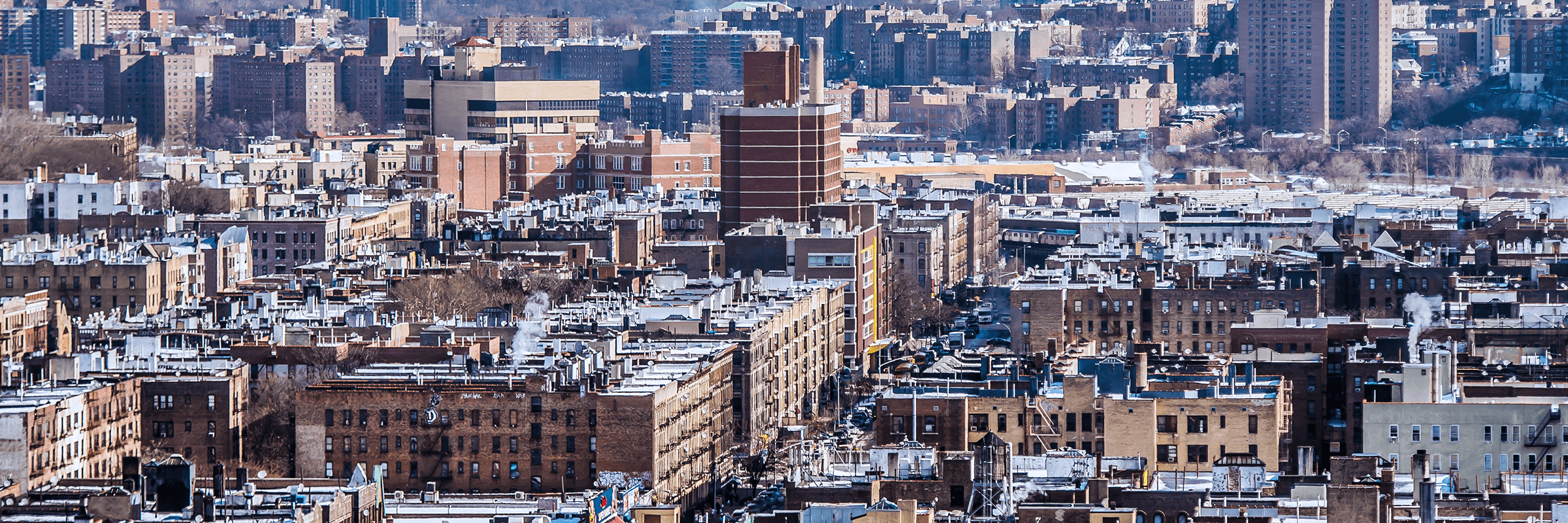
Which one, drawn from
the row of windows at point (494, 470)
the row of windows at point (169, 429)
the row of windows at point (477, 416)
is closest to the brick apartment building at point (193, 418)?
the row of windows at point (169, 429)

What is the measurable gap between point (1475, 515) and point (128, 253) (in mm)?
63007

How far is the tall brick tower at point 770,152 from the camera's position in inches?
4444

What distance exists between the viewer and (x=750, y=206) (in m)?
113

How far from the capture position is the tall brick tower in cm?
11288

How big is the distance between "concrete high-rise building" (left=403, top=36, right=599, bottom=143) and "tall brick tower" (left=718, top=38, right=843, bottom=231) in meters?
60.1

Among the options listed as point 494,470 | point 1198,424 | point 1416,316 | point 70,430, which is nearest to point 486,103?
point 1416,316

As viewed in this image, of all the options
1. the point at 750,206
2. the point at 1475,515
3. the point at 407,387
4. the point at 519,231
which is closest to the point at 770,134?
the point at 750,206

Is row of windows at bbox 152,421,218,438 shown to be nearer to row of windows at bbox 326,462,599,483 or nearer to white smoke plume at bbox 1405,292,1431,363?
row of windows at bbox 326,462,599,483

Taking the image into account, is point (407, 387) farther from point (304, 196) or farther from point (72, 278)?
point (304, 196)

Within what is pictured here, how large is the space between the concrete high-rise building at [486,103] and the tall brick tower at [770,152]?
197 ft

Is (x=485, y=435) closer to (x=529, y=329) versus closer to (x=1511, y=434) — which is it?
(x=529, y=329)

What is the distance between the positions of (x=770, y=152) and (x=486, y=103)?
6330 centimetres

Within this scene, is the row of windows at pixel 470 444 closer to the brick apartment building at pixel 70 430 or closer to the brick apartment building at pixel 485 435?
the brick apartment building at pixel 485 435

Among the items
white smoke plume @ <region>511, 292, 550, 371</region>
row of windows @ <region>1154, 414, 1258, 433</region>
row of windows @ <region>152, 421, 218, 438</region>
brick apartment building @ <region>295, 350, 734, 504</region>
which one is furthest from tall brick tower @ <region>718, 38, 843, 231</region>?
row of windows @ <region>1154, 414, 1258, 433</region>
